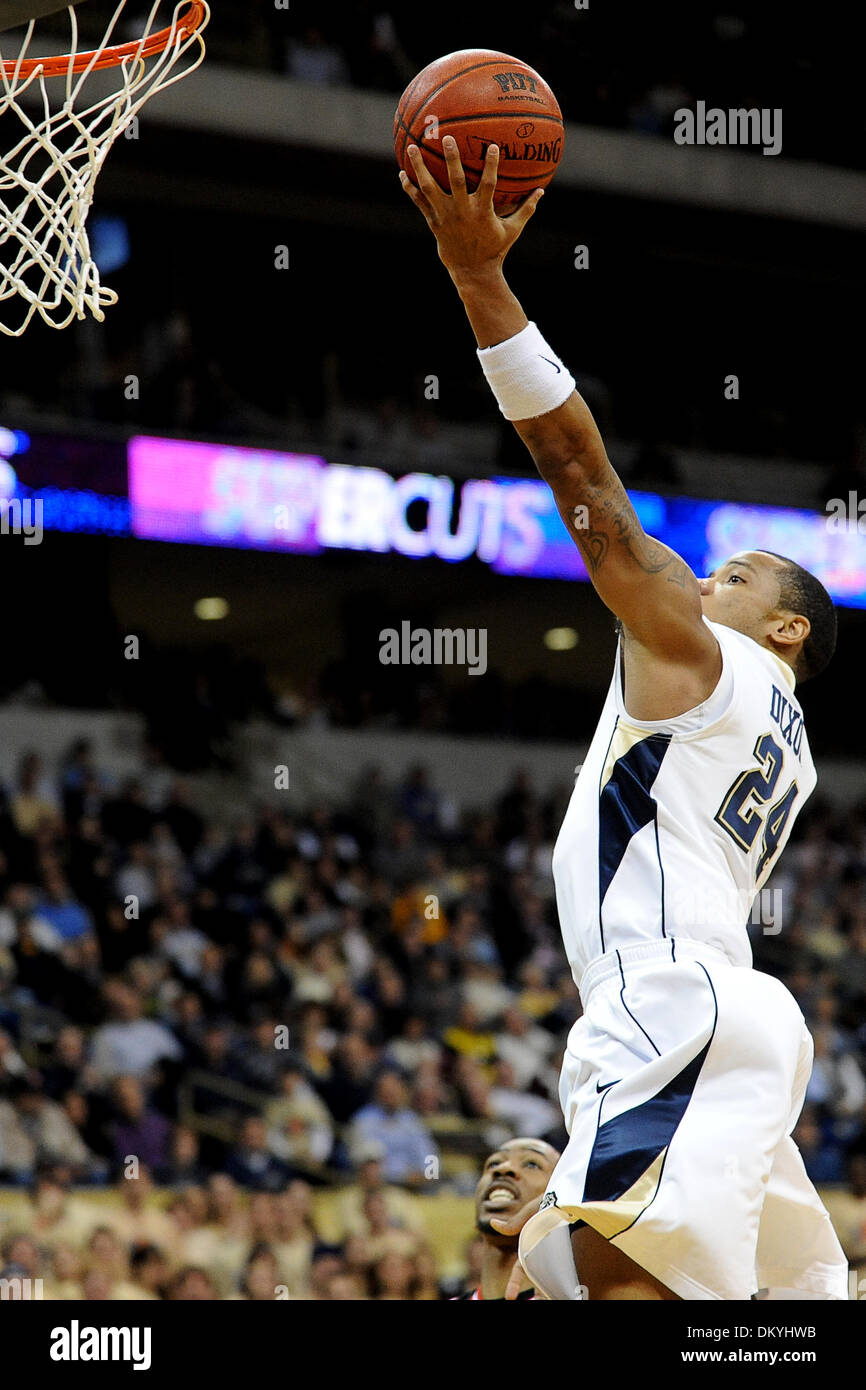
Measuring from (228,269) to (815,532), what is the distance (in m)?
5.19

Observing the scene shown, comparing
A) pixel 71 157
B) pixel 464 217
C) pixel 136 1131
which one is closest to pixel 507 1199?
pixel 464 217

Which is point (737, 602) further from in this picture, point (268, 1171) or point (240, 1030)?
A: point (240, 1030)

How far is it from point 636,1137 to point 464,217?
1500 millimetres

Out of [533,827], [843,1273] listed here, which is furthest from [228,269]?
[843,1273]

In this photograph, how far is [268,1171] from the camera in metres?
9.16

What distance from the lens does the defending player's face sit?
341 cm

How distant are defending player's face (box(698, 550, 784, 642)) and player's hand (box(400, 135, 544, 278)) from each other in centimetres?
84
